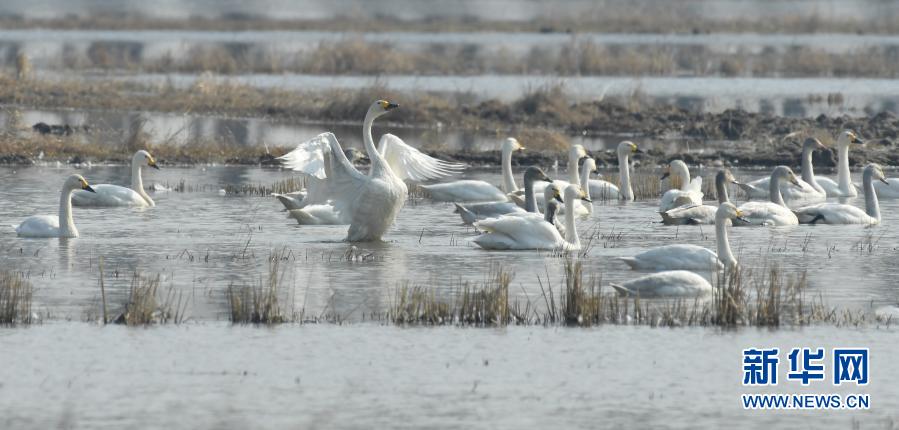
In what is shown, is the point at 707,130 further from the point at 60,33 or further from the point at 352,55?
the point at 60,33

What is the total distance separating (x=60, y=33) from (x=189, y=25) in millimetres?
8935

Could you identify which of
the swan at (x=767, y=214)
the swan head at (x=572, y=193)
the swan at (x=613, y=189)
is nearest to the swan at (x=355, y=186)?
the swan head at (x=572, y=193)

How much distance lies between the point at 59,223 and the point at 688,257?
20.7 ft

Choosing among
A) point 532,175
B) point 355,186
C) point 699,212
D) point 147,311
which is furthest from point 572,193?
point 147,311

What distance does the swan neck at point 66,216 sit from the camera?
622 inches

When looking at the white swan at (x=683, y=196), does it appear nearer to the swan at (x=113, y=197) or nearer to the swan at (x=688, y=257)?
the swan at (x=688, y=257)

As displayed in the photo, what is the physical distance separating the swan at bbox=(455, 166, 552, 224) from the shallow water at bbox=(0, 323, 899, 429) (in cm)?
603

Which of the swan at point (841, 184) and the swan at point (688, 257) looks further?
the swan at point (841, 184)

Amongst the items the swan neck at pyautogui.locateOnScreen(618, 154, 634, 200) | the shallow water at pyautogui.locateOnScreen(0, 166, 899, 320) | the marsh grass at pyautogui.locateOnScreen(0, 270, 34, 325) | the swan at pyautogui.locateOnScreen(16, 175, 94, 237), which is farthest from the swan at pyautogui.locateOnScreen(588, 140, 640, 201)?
the marsh grass at pyautogui.locateOnScreen(0, 270, 34, 325)

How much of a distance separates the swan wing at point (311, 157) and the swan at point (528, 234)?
5.91 ft

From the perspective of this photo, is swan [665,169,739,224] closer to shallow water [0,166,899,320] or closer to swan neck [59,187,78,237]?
shallow water [0,166,899,320]

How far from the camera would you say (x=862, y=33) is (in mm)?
69812

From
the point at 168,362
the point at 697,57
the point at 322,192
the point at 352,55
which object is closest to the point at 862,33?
the point at 697,57

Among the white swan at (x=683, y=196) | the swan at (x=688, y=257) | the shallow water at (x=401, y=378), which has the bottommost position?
the shallow water at (x=401, y=378)
